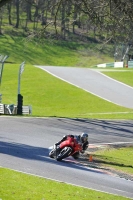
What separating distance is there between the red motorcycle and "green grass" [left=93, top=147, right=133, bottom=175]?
1.19 m

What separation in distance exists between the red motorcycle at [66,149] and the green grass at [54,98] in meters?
16.1

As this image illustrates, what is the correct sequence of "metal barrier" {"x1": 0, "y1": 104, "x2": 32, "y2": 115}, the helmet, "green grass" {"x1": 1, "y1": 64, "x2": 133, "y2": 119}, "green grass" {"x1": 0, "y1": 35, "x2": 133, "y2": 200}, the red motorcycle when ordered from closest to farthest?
"green grass" {"x1": 0, "y1": 35, "x2": 133, "y2": 200}
the red motorcycle
the helmet
"metal barrier" {"x1": 0, "y1": 104, "x2": 32, "y2": 115}
"green grass" {"x1": 1, "y1": 64, "x2": 133, "y2": 119}

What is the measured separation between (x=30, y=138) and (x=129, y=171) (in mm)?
6028

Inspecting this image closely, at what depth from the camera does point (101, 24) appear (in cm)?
1352

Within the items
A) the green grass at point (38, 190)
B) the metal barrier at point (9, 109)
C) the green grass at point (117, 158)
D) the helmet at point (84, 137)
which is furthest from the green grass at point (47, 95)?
the green grass at point (117, 158)

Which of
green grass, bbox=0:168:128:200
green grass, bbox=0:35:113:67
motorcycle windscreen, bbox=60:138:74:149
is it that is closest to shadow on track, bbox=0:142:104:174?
motorcycle windscreen, bbox=60:138:74:149

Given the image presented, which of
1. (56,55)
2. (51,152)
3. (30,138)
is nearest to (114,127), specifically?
(30,138)

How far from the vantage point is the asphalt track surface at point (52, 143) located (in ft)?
50.2

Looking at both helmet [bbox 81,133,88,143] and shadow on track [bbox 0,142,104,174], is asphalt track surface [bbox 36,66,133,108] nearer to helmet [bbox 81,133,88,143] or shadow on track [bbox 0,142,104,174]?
shadow on track [bbox 0,142,104,174]

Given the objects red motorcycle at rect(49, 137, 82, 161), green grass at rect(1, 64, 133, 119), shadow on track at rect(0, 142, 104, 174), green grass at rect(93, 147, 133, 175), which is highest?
red motorcycle at rect(49, 137, 82, 161)

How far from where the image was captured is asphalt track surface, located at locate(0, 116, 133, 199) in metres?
15.3

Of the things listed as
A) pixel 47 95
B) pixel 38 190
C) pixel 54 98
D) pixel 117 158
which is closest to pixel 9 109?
pixel 54 98

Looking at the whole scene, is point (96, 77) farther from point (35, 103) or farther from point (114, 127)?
point (114, 127)

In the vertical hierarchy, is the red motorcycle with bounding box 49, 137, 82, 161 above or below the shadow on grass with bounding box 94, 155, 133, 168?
above
